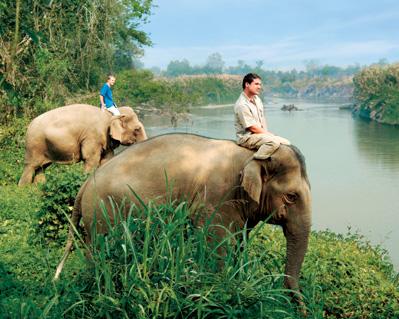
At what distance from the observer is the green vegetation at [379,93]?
44.2 metres

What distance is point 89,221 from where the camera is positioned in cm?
501

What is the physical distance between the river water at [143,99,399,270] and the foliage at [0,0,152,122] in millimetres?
6859

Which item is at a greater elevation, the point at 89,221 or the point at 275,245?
the point at 89,221

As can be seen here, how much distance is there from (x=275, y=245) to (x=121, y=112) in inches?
169

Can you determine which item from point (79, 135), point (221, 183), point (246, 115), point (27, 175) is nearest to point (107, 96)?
point (79, 135)

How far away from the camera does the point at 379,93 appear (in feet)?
156

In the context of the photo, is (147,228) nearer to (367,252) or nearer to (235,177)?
(235,177)

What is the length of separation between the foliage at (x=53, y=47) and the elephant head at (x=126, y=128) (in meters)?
3.32

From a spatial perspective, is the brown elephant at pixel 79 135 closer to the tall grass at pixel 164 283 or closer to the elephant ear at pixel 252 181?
the elephant ear at pixel 252 181

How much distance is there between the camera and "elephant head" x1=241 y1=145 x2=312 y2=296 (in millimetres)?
4957

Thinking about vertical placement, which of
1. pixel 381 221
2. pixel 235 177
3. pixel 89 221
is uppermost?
pixel 235 177

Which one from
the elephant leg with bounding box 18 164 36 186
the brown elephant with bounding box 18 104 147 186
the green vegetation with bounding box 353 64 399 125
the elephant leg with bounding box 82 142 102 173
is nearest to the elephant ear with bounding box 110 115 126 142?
the brown elephant with bounding box 18 104 147 186

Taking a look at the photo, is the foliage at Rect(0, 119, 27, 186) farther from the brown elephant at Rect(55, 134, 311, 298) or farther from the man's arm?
→ the man's arm

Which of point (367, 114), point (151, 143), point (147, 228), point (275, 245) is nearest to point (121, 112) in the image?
point (275, 245)
